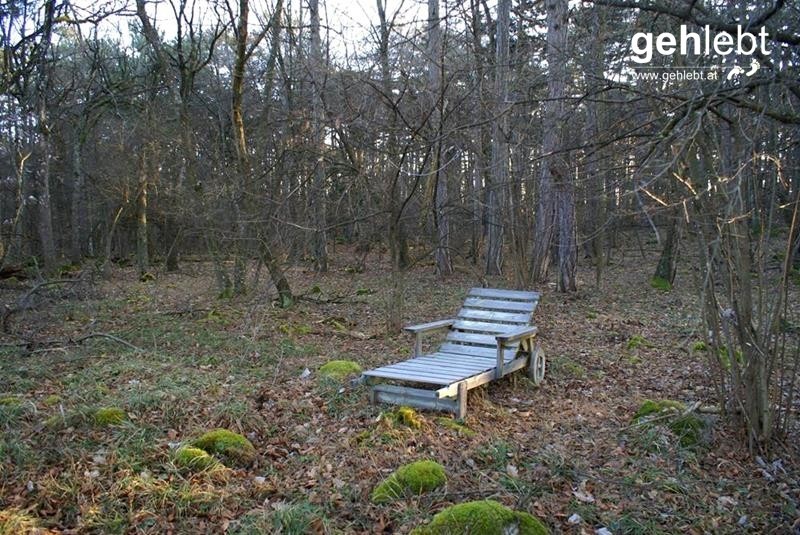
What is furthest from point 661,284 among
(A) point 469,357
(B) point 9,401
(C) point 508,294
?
(B) point 9,401

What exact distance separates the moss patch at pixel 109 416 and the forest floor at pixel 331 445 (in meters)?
0.05

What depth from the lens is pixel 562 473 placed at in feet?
13.2

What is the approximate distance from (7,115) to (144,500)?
15002mm

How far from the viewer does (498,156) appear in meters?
11.6

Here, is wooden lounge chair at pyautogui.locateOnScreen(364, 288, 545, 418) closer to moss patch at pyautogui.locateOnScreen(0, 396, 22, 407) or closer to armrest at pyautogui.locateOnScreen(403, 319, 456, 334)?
armrest at pyautogui.locateOnScreen(403, 319, 456, 334)

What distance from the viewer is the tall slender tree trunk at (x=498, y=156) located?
27.7ft

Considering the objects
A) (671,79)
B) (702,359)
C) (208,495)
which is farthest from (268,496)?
(702,359)

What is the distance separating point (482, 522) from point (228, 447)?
1922mm

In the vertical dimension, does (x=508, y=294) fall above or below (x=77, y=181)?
below

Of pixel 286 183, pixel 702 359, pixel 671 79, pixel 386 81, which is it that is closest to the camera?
pixel 671 79

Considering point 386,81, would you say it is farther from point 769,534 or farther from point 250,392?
point 769,534

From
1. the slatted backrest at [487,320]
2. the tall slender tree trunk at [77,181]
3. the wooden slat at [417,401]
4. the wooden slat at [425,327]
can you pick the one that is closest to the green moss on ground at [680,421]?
the wooden slat at [417,401]

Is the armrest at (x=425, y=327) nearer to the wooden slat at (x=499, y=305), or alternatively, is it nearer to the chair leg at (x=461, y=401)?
the wooden slat at (x=499, y=305)

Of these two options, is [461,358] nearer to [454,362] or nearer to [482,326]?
[454,362]
